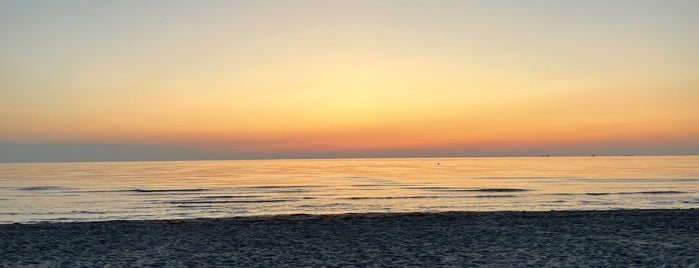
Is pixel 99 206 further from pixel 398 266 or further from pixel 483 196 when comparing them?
pixel 398 266

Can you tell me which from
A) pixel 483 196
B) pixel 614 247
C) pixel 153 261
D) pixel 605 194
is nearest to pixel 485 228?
pixel 614 247

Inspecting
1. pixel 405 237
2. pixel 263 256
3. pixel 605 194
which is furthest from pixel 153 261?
pixel 605 194

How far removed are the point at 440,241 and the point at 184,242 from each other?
8.50 meters

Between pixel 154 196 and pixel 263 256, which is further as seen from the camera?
pixel 154 196

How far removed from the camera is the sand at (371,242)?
1484 cm

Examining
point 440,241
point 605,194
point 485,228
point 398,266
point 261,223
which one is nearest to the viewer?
point 398,266

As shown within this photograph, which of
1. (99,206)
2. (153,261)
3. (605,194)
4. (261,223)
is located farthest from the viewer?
(605,194)

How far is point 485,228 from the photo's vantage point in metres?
21.9

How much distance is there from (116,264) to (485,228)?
13.4 metres

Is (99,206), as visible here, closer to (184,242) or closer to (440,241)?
(184,242)

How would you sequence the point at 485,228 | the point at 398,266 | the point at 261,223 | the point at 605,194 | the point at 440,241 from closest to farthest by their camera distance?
the point at 398,266, the point at 440,241, the point at 485,228, the point at 261,223, the point at 605,194

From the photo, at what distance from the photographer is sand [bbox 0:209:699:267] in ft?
48.7

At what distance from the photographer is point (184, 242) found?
18.9 meters

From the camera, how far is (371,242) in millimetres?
18469
